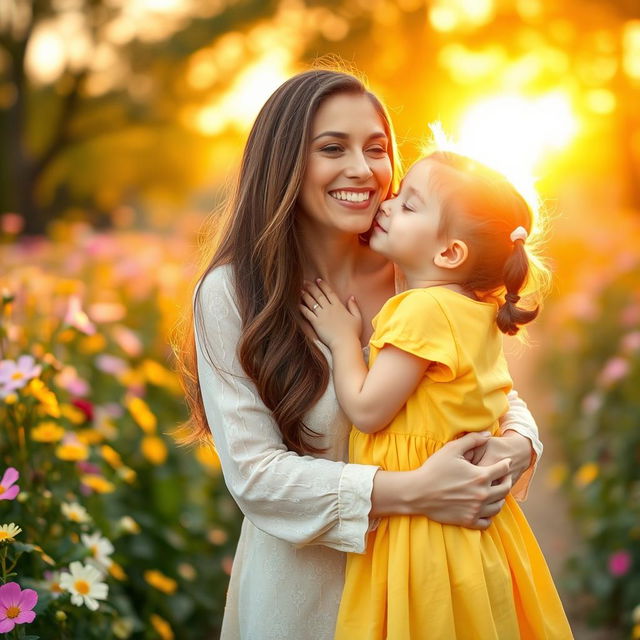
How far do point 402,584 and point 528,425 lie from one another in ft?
1.72

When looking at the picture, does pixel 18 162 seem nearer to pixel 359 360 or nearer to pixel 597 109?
pixel 597 109

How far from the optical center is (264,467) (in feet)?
5.56

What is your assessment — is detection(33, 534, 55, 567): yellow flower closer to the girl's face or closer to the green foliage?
the girl's face

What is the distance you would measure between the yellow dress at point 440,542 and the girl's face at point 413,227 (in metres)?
0.10

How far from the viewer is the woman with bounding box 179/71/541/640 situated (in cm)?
168

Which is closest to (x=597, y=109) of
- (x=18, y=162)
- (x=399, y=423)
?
(x=18, y=162)

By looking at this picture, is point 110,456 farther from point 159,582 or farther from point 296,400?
point 296,400

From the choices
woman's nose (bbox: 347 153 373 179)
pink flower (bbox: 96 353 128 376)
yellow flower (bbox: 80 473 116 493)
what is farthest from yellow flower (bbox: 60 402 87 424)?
woman's nose (bbox: 347 153 373 179)

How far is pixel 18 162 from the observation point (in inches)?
640

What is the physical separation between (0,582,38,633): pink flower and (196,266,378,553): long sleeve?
449 millimetres

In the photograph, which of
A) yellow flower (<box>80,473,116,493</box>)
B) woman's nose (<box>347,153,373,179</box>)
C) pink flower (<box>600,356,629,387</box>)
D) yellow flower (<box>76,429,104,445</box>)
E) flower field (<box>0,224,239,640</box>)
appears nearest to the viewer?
woman's nose (<box>347,153,373,179</box>)

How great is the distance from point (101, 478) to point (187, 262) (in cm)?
231

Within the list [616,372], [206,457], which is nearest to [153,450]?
[206,457]

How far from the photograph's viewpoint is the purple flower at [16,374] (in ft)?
6.77
